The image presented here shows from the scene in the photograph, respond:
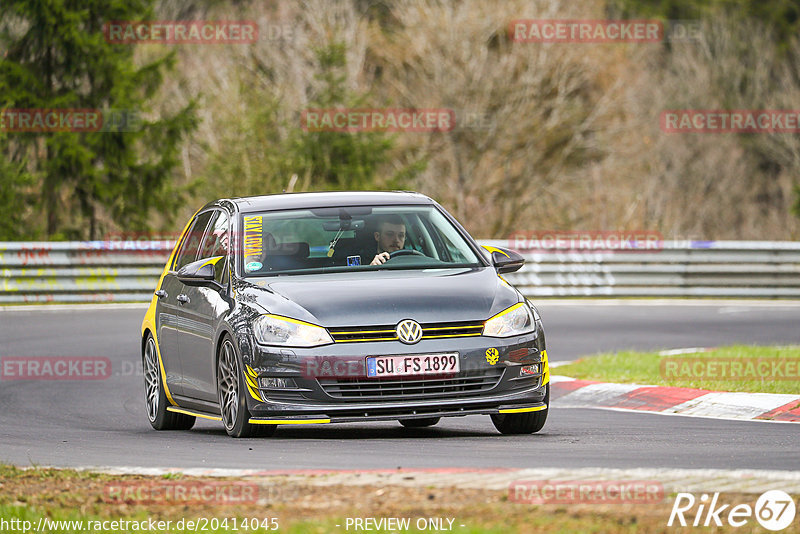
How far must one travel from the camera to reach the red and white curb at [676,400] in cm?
1152

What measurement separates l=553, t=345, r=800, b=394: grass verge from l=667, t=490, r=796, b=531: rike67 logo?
6091mm

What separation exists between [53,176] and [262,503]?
24.7 metres

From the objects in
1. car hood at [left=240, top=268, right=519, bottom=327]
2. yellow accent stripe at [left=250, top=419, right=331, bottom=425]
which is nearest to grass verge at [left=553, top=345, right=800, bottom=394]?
car hood at [left=240, top=268, right=519, bottom=327]

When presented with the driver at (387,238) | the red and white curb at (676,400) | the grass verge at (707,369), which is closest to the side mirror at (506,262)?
the driver at (387,238)

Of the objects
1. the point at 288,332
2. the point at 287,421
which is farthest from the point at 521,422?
the point at 288,332

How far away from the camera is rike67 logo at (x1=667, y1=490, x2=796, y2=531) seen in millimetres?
6016

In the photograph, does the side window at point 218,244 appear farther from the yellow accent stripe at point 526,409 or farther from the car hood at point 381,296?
the yellow accent stripe at point 526,409

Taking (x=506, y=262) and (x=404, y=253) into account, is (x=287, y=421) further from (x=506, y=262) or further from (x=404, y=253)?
(x=506, y=262)

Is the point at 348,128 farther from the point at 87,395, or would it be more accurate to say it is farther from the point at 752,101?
the point at 752,101

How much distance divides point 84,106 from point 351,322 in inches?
877

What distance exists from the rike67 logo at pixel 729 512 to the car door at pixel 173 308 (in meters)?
5.35

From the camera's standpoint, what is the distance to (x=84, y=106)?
30.3 metres

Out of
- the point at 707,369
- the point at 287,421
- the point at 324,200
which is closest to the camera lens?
the point at 287,421

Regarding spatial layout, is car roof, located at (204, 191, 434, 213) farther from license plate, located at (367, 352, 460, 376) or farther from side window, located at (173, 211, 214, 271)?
license plate, located at (367, 352, 460, 376)
